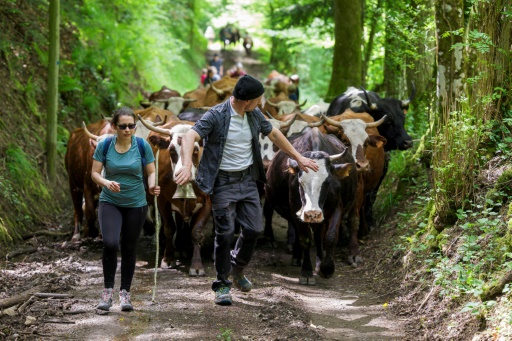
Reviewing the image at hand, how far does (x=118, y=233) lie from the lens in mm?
7785

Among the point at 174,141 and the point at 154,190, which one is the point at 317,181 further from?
the point at 154,190

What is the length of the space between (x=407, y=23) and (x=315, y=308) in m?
6.81

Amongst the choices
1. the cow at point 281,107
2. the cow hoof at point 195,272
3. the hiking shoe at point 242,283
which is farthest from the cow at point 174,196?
the cow at point 281,107

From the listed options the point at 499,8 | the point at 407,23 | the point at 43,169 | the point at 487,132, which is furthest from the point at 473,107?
the point at 43,169

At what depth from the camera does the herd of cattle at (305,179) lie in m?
10.2

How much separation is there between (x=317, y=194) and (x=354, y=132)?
120 inches

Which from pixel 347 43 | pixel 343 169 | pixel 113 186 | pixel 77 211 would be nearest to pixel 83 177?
pixel 77 211

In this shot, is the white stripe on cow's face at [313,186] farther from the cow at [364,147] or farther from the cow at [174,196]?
the cow at [364,147]

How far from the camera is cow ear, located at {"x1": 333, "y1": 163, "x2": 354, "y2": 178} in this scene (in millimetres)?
10055

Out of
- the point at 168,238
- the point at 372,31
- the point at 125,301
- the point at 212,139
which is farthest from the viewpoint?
the point at 372,31

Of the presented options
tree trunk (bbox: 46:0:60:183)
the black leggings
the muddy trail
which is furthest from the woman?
tree trunk (bbox: 46:0:60:183)

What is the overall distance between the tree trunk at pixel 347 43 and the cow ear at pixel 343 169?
8601 millimetres

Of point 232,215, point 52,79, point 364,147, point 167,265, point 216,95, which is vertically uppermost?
point 52,79

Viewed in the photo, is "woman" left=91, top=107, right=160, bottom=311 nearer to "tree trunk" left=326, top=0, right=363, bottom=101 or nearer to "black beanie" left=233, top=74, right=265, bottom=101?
"black beanie" left=233, top=74, right=265, bottom=101
